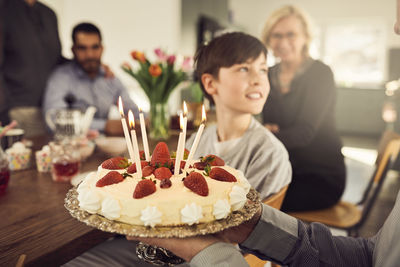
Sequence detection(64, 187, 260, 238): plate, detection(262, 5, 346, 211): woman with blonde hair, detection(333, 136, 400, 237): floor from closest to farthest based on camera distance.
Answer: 1. detection(64, 187, 260, 238): plate
2. detection(262, 5, 346, 211): woman with blonde hair
3. detection(333, 136, 400, 237): floor

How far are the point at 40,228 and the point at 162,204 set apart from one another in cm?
36

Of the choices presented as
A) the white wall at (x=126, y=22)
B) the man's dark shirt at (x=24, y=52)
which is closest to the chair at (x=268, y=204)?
the man's dark shirt at (x=24, y=52)

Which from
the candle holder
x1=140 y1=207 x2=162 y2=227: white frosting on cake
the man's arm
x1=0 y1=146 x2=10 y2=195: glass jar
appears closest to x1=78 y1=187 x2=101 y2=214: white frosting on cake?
x1=140 y1=207 x2=162 y2=227: white frosting on cake

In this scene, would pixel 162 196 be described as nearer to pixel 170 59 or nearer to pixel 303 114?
pixel 303 114

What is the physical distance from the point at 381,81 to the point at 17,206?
728 cm

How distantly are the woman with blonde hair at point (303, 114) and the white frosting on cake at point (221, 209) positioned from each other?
0.68 m

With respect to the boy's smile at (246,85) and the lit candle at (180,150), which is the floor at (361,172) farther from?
the lit candle at (180,150)

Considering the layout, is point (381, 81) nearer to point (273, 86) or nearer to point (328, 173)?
point (328, 173)

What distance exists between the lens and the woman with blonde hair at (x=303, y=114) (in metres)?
1.36

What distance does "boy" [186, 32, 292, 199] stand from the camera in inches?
40.8

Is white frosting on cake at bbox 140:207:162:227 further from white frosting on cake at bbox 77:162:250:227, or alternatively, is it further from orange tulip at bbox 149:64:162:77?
orange tulip at bbox 149:64:162:77

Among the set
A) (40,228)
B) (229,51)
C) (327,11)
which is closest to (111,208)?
(40,228)

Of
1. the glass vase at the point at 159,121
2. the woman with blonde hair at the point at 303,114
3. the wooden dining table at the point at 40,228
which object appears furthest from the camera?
the glass vase at the point at 159,121

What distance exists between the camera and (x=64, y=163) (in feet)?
3.72
